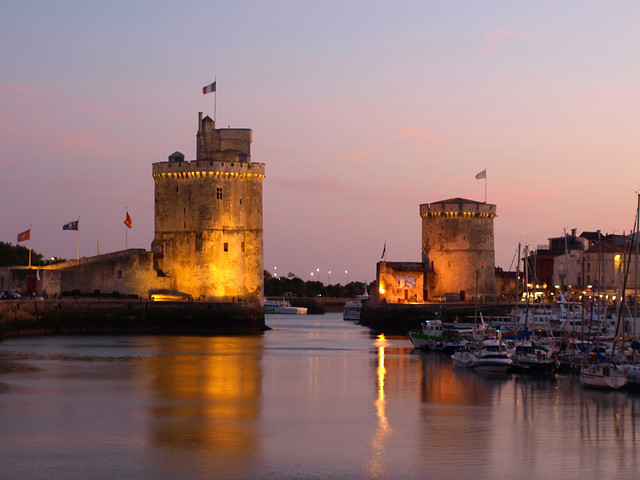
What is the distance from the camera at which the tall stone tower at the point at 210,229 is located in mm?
74188

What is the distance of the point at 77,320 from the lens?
6731cm

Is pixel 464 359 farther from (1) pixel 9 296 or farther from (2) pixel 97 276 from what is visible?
(2) pixel 97 276

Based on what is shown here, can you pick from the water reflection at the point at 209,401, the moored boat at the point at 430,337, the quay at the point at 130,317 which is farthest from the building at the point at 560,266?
the water reflection at the point at 209,401

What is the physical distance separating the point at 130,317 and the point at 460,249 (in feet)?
98.4

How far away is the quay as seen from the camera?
2564 inches

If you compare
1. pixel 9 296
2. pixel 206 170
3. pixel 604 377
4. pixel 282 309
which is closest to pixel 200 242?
pixel 206 170

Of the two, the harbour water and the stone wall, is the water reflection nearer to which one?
the harbour water

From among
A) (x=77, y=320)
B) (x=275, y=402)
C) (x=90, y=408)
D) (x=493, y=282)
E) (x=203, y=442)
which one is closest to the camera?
(x=203, y=442)

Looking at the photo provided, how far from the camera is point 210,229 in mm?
74125

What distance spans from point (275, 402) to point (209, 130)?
47.9 m

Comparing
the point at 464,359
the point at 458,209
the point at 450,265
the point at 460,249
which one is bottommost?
the point at 464,359

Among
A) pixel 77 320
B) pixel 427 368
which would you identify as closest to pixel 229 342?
pixel 77 320

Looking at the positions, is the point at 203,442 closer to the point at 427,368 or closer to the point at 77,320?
the point at 427,368

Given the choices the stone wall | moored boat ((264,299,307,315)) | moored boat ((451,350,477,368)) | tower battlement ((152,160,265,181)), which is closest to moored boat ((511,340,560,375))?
moored boat ((451,350,477,368))
